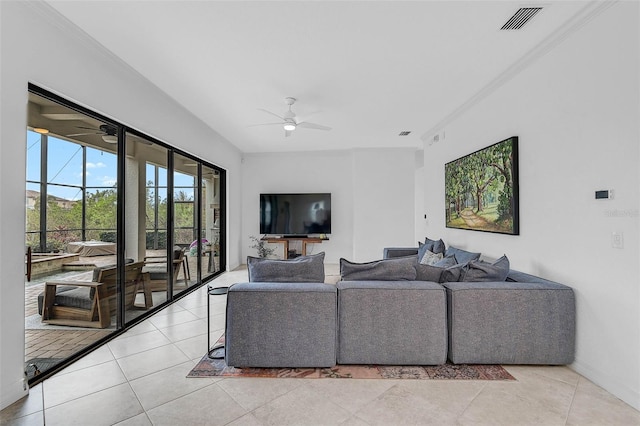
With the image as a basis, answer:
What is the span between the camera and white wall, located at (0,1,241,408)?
1948 millimetres

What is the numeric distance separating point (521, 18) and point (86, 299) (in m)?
4.35

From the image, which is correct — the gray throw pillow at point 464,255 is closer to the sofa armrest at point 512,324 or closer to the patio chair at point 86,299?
the sofa armrest at point 512,324

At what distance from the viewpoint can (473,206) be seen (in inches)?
151

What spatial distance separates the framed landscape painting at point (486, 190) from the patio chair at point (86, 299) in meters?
4.05

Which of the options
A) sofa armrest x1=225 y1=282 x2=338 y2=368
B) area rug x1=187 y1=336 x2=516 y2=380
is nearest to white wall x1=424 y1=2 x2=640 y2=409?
area rug x1=187 y1=336 x2=516 y2=380

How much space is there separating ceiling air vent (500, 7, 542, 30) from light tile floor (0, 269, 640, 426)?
2698 mm

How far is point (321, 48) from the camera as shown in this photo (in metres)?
2.71

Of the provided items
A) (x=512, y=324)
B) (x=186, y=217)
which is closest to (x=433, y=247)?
(x=512, y=324)

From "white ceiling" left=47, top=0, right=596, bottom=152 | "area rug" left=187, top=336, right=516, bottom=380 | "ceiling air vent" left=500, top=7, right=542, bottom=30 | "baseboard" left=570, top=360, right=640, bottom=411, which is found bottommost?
"area rug" left=187, top=336, right=516, bottom=380

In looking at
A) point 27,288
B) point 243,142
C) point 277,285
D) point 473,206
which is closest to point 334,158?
point 243,142

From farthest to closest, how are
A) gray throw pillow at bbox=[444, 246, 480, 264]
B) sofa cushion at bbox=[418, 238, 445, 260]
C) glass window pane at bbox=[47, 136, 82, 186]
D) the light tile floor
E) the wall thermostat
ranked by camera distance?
sofa cushion at bbox=[418, 238, 445, 260] → gray throw pillow at bbox=[444, 246, 480, 264] → glass window pane at bbox=[47, 136, 82, 186] → the wall thermostat → the light tile floor

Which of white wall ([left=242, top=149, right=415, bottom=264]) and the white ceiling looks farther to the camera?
white wall ([left=242, top=149, right=415, bottom=264])

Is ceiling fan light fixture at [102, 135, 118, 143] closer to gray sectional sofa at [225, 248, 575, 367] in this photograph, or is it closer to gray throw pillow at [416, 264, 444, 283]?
gray sectional sofa at [225, 248, 575, 367]

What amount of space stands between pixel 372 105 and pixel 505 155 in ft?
5.91
